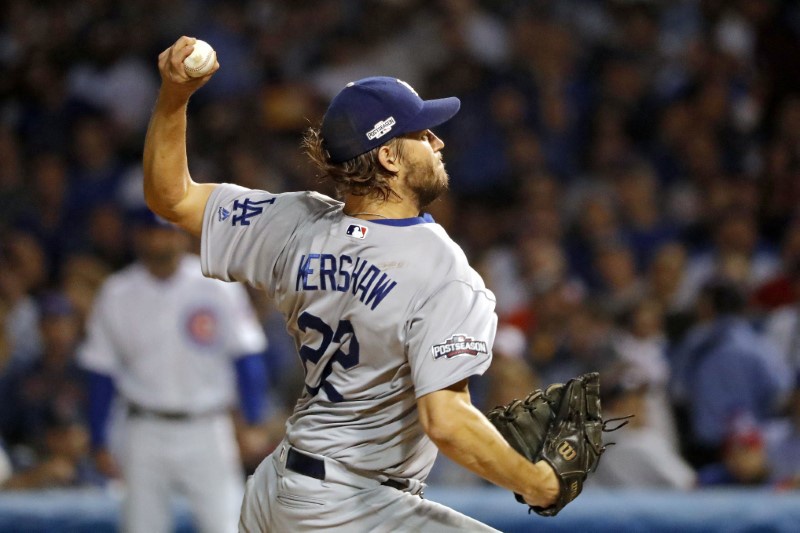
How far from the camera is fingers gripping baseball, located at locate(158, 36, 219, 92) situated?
9.50 ft

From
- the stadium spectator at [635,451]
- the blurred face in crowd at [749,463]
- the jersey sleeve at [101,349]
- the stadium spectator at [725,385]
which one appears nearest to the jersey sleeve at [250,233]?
the jersey sleeve at [101,349]

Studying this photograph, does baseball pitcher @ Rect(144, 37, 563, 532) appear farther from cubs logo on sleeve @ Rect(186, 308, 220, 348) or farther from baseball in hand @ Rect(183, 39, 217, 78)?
cubs logo on sleeve @ Rect(186, 308, 220, 348)

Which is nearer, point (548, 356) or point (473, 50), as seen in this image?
point (548, 356)

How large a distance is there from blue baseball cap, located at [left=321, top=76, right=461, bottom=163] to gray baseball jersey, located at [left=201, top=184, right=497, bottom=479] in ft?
0.62

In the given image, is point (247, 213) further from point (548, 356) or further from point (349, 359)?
point (548, 356)

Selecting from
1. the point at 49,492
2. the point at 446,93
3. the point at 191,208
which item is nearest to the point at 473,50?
the point at 446,93

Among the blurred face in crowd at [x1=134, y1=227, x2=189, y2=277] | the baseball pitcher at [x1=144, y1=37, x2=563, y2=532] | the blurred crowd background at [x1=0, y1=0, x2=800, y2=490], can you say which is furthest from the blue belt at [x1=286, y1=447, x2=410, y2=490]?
the blurred crowd background at [x1=0, y1=0, x2=800, y2=490]

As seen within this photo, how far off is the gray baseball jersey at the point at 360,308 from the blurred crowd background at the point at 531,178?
310 centimetres

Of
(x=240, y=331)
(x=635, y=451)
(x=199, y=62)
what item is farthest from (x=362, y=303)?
(x=635, y=451)

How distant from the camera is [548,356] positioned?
6613mm

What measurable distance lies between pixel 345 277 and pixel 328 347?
17 centimetres

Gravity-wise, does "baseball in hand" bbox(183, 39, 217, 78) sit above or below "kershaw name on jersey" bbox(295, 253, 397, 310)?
above

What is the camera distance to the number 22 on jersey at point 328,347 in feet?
9.24

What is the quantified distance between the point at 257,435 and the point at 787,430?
2.52 meters
